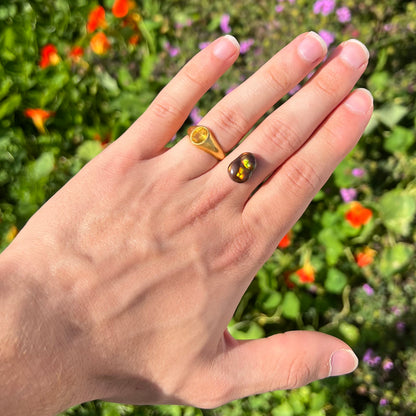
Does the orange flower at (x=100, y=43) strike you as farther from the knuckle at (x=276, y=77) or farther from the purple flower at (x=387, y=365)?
the purple flower at (x=387, y=365)

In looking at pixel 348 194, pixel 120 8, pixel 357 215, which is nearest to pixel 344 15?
pixel 348 194

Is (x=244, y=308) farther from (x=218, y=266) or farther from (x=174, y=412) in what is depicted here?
(x=218, y=266)

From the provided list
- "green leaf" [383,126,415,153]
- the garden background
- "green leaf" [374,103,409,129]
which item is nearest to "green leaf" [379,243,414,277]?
the garden background

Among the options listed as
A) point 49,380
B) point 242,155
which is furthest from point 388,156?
point 49,380

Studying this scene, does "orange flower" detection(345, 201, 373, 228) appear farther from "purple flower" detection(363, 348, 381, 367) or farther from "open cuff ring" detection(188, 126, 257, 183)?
"open cuff ring" detection(188, 126, 257, 183)

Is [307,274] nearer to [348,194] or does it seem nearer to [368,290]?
[368,290]
